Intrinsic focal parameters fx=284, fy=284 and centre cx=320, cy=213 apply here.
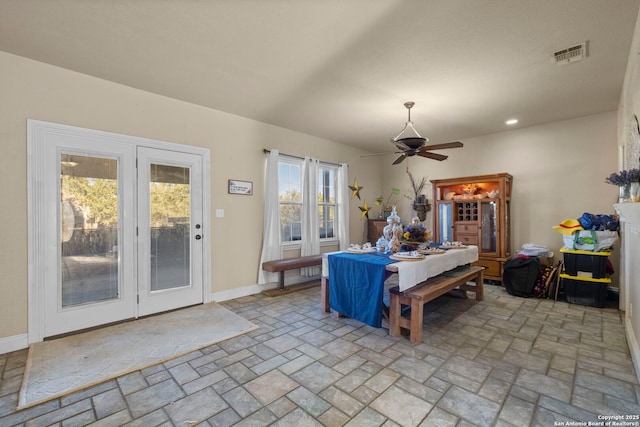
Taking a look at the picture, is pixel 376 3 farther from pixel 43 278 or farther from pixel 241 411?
pixel 43 278

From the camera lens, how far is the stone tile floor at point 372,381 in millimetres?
1737

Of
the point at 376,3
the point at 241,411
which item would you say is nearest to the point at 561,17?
the point at 376,3

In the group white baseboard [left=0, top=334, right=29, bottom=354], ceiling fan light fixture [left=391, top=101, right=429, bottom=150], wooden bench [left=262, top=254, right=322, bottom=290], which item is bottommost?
white baseboard [left=0, top=334, right=29, bottom=354]

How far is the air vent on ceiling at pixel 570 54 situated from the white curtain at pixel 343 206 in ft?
11.8

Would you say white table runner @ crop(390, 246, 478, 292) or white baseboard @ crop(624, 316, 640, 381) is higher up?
white table runner @ crop(390, 246, 478, 292)

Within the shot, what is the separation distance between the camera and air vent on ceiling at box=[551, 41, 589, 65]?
2.50m

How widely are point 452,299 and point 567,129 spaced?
3290mm

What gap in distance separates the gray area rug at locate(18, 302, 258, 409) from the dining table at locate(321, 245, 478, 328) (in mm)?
1024

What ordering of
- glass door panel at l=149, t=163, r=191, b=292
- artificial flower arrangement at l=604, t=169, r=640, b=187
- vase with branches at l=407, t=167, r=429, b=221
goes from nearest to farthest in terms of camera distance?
artificial flower arrangement at l=604, t=169, r=640, b=187 < glass door panel at l=149, t=163, r=191, b=292 < vase with branches at l=407, t=167, r=429, b=221

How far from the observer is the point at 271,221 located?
4.57m

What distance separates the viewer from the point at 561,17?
6.97 feet

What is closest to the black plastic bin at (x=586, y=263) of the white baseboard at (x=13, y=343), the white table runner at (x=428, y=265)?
the white table runner at (x=428, y=265)

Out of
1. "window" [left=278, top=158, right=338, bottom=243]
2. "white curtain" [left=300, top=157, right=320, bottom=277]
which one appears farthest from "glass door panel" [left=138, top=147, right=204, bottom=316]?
"white curtain" [left=300, top=157, right=320, bottom=277]

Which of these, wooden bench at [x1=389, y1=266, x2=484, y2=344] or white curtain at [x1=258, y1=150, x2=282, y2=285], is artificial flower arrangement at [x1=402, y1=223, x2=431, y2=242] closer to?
wooden bench at [x1=389, y1=266, x2=484, y2=344]
